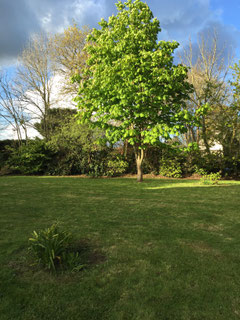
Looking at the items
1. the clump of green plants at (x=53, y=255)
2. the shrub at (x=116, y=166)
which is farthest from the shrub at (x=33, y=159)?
the clump of green plants at (x=53, y=255)

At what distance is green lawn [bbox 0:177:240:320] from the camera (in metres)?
2.24

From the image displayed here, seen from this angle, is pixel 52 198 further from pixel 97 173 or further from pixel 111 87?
pixel 97 173

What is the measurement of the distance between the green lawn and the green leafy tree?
19.8ft

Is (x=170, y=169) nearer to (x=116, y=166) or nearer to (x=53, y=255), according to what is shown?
(x=116, y=166)

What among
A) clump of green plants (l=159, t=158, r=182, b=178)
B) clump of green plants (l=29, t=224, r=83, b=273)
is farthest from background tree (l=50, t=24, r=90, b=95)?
clump of green plants (l=29, t=224, r=83, b=273)

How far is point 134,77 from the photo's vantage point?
10.9m

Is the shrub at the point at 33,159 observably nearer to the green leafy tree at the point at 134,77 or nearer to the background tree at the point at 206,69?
the green leafy tree at the point at 134,77

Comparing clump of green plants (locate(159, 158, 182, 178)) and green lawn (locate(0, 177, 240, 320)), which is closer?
green lawn (locate(0, 177, 240, 320))

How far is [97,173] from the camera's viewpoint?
1532 cm

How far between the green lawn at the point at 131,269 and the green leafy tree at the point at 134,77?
6027 mm

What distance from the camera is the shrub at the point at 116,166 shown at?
15336 millimetres

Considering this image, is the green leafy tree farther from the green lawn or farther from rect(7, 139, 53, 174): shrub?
rect(7, 139, 53, 174): shrub

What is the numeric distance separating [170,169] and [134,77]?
687cm

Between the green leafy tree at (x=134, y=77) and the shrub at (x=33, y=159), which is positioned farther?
the shrub at (x=33, y=159)
